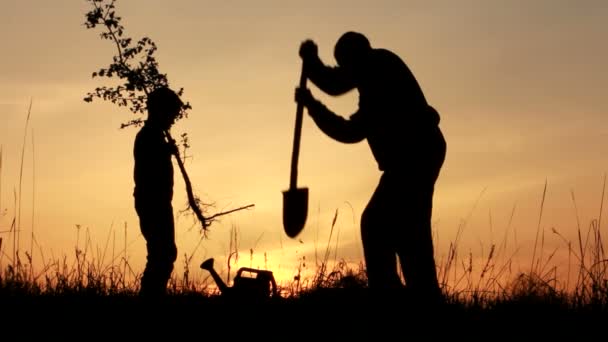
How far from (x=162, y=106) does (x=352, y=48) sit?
220 cm

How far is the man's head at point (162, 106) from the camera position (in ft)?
27.1

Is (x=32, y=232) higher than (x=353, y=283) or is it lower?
higher

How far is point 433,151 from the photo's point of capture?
22.0 feet

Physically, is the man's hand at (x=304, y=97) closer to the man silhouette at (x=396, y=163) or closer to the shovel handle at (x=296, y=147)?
the shovel handle at (x=296, y=147)

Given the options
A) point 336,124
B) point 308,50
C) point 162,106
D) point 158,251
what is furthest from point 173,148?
point 336,124

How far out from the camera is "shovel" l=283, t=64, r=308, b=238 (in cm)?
750

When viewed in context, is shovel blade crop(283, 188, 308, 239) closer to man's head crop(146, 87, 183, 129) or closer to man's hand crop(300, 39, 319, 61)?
man's hand crop(300, 39, 319, 61)

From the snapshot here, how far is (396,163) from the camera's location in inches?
263

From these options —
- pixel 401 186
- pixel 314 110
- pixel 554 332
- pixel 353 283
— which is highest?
pixel 314 110

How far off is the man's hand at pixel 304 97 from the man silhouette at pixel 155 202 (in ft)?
4.97

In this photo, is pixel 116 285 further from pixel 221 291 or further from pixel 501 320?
pixel 501 320

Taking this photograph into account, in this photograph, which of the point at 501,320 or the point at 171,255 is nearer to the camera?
the point at 501,320

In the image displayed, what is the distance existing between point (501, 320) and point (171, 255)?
9.75ft

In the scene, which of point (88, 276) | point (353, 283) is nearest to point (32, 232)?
point (88, 276)
